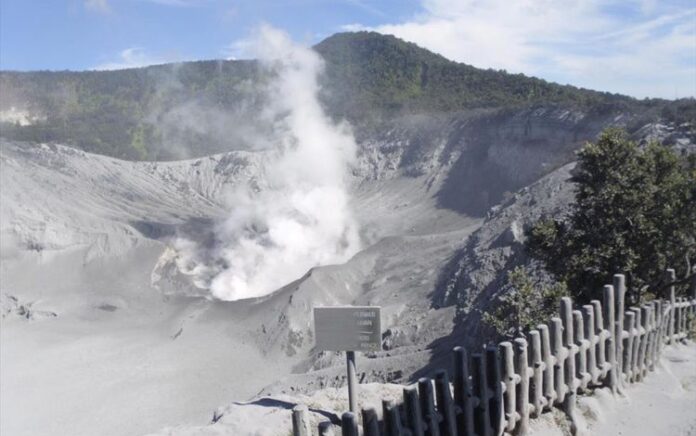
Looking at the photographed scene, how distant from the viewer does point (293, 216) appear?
4309cm

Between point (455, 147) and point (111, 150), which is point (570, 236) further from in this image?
point (111, 150)

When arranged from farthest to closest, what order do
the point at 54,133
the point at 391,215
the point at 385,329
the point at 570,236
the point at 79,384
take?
the point at 54,133
the point at 391,215
the point at 385,329
the point at 79,384
the point at 570,236

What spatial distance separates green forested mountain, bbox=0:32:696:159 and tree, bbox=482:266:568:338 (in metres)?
49.9

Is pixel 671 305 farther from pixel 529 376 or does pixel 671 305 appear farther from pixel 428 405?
pixel 428 405

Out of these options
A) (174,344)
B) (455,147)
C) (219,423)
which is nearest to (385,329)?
(174,344)

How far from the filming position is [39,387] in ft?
73.0

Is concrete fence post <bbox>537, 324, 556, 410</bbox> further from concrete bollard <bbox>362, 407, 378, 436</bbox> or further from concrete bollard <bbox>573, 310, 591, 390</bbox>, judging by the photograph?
concrete bollard <bbox>362, 407, 378, 436</bbox>

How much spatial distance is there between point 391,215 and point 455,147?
389 inches

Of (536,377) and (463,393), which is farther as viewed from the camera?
(536,377)

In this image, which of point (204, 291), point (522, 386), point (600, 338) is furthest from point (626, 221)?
point (204, 291)

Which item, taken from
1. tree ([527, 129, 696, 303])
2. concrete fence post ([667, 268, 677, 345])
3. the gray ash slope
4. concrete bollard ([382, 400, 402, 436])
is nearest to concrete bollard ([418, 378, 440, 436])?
concrete bollard ([382, 400, 402, 436])

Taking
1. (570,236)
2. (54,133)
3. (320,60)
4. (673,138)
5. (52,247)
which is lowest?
(52,247)

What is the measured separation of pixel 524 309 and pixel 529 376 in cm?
425

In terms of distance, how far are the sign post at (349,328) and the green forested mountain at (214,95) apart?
5527cm
